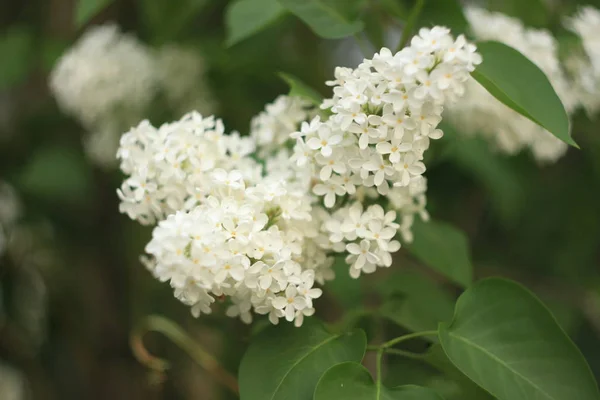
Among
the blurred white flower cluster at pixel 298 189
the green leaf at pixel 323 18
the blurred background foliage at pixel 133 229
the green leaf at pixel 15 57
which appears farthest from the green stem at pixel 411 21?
the green leaf at pixel 15 57

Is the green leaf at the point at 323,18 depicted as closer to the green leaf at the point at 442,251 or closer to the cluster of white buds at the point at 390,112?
the cluster of white buds at the point at 390,112

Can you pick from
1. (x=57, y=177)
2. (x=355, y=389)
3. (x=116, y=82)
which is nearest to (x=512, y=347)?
(x=355, y=389)

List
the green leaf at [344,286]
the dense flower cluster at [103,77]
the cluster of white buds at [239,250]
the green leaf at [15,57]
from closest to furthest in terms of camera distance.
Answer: the cluster of white buds at [239,250]
the green leaf at [344,286]
the dense flower cluster at [103,77]
the green leaf at [15,57]

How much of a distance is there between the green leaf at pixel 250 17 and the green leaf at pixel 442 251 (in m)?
0.32

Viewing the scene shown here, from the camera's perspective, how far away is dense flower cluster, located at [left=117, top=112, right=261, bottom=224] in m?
0.59

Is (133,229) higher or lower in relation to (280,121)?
lower

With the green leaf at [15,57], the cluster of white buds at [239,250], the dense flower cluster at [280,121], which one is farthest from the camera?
the green leaf at [15,57]

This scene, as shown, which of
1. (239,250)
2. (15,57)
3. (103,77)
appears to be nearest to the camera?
(239,250)

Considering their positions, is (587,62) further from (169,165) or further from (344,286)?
(169,165)

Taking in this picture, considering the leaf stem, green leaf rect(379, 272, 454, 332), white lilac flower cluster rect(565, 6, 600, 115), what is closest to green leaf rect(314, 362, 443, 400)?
green leaf rect(379, 272, 454, 332)

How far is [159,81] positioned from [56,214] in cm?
43

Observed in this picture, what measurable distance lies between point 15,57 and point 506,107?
2.95 feet

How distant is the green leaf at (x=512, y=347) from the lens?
0.54 m

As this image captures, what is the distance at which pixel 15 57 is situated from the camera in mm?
1154
